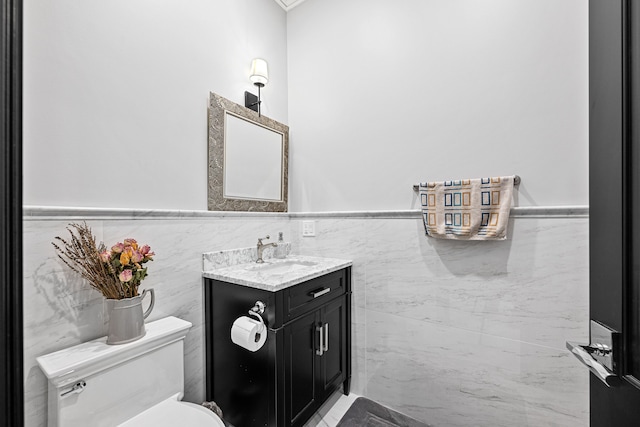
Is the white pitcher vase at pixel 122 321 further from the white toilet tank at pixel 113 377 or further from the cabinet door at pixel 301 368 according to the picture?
the cabinet door at pixel 301 368

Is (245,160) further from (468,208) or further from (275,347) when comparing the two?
(468,208)

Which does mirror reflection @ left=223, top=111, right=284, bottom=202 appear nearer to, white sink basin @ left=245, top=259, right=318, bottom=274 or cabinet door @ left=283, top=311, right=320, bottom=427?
white sink basin @ left=245, top=259, right=318, bottom=274

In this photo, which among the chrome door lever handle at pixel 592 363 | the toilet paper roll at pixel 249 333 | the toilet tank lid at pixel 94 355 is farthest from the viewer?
the toilet paper roll at pixel 249 333

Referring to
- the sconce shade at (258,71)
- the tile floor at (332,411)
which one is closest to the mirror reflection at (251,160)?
the sconce shade at (258,71)

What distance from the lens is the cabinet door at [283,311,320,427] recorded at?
132cm

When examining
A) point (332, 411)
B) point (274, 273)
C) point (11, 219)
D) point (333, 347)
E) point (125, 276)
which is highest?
point (11, 219)

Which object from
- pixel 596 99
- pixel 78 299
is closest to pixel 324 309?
pixel 78 299

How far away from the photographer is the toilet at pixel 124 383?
93 centimetres

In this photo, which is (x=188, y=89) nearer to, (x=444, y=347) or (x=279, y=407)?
(x=279, y=407)

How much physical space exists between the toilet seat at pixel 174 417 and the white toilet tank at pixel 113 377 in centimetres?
3

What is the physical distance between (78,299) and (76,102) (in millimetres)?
784

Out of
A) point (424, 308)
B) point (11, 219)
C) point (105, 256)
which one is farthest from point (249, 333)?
point (424, 308)

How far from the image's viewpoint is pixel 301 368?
4.63ft

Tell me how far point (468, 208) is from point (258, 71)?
1.49m
